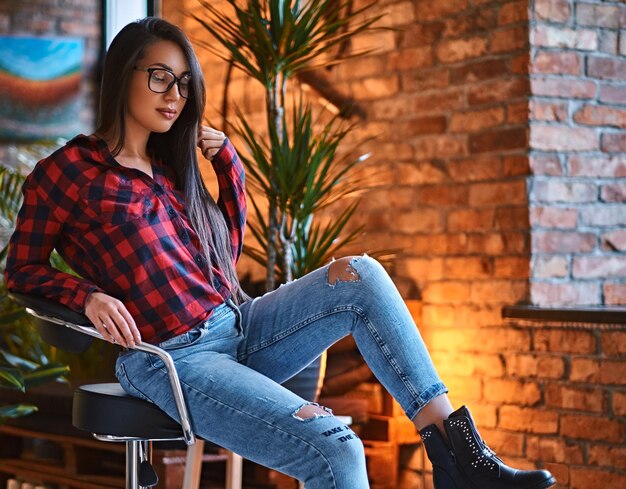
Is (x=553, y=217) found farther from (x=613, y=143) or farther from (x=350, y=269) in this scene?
(x=350, y=269)

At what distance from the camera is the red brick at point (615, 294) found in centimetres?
360

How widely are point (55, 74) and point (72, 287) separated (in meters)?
3.04

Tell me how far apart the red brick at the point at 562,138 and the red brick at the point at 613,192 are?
14cm

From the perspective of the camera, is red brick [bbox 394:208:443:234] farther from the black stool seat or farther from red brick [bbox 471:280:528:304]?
the black stool seat

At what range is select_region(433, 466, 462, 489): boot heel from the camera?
189 centimetres

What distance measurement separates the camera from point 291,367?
214 cm

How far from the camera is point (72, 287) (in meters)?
1.94

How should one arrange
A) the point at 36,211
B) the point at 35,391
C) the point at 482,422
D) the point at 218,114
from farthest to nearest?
the point at 218,114, the point at 35,391, the point at 482,422, the point at 36,211

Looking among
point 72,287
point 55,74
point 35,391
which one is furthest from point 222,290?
point 55,74

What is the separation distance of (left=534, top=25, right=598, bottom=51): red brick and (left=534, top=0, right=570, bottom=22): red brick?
0.09 feet

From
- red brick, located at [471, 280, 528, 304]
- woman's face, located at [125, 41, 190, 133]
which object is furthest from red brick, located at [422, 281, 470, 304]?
woman's face, located at [125, 41, 190, 133]

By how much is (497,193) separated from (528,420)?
2.39 feet

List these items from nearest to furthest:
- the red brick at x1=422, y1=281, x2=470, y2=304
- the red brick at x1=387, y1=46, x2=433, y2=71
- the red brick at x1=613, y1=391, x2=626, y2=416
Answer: the red brick at x1=613, y1=391, x2=626, y2=416 < the red brick at x1=422, y1=281, x2=470, y2=304 < the red brick at x1=387, y1=46, x2=433, y2=71

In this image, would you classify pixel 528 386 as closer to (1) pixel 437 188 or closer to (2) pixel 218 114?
(1) pixel 437 188
